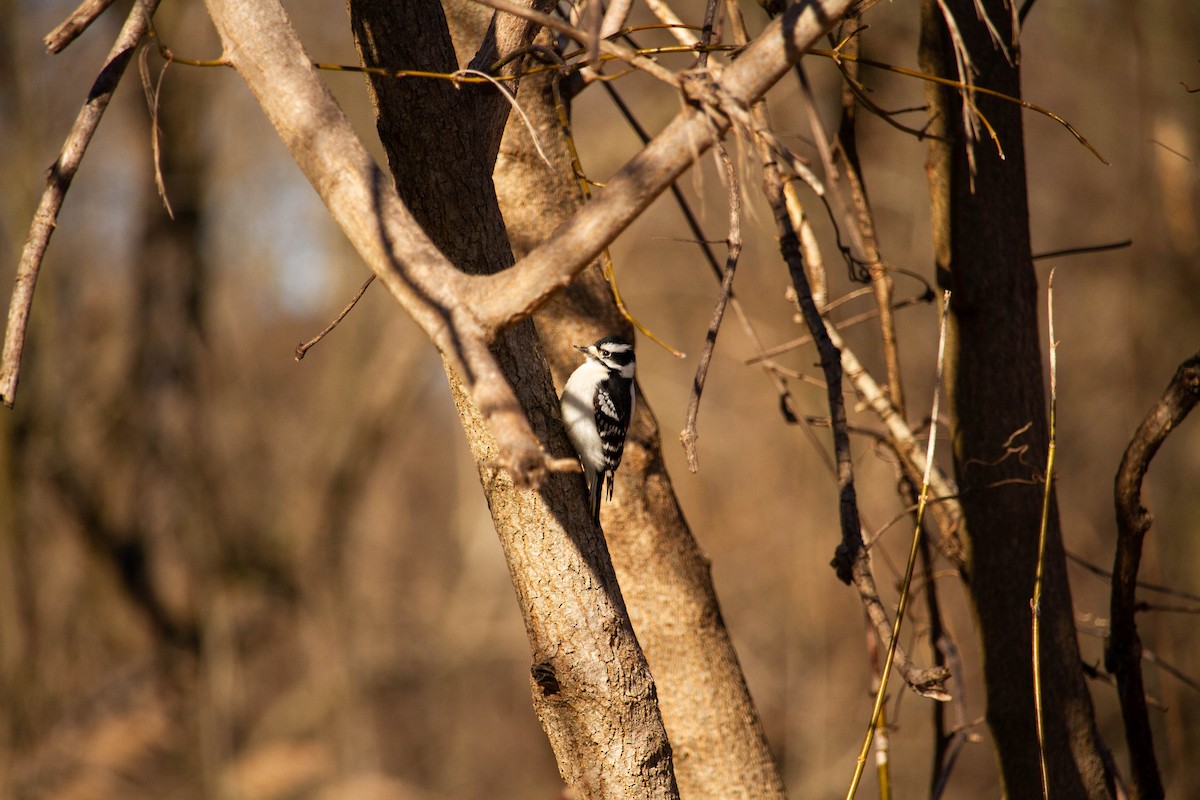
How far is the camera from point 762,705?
1010 centimetres

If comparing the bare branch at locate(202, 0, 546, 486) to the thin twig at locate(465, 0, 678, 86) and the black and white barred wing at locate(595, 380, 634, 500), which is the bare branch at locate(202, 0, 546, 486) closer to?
the thin twig at locate(465, 0, 678, 86)

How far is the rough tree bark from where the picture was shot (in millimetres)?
2549

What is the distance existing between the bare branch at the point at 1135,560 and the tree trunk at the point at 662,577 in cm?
97

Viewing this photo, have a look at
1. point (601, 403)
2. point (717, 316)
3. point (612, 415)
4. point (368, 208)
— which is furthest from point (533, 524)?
point (601, 403)

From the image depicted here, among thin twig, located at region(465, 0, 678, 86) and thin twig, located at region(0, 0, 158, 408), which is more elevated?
thin twig, located at region(0, 0, 158, 408)

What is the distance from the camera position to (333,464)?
1020 cm

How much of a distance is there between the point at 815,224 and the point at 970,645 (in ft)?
17.4

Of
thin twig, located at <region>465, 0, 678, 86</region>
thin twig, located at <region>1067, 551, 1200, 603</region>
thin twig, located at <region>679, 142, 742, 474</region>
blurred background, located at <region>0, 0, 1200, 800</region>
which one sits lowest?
thin twig, located at <region>1067, 551, 1200, 603</region>

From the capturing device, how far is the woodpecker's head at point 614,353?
3.08m

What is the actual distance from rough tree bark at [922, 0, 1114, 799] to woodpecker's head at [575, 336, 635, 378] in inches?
43.2

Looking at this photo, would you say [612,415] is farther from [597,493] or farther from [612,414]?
[597,493]

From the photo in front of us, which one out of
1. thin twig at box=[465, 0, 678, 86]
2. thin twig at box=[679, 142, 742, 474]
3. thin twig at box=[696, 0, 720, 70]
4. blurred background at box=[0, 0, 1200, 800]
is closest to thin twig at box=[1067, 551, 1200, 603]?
thin twig at box=[679, 142, 742, 474]

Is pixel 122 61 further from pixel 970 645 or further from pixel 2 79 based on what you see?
pixel 970 645

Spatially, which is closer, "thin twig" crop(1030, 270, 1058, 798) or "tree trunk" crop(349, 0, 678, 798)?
"thin twig" crop(1030, 270, 1058, 798)
